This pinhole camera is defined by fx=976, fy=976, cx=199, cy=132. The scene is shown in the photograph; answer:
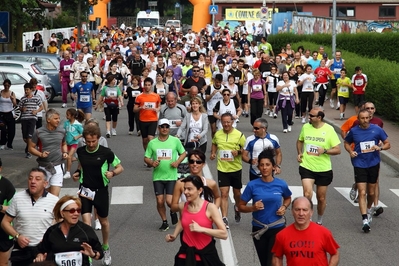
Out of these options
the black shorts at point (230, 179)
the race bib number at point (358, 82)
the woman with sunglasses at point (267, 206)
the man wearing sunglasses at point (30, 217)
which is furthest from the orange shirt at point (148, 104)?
the man wearing sunglasses at point (30, 217)

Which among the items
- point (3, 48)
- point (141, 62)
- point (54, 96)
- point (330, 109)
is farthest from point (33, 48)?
point (330, 109)

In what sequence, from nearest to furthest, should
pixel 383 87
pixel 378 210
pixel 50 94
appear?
pixel 378 210
pixel 383 87
pixel 50 94

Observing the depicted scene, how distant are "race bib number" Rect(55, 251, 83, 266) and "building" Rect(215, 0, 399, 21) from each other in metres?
80.8

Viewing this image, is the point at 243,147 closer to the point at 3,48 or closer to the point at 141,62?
the point at 141,62

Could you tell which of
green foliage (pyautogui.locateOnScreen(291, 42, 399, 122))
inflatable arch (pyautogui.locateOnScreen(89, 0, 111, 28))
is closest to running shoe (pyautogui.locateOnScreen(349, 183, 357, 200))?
green foliage (pyautogui.locateOnScreen(291, 42, 399, 122))

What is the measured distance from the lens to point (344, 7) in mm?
89312

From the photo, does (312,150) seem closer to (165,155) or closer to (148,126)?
(165,155)

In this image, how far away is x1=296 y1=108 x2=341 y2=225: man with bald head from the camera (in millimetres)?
13547

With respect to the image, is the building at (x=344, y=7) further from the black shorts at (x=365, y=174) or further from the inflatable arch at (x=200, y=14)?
the black shorts at (x=365, y=174)

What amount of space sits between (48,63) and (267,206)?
24.0m

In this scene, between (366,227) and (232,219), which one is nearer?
(366,227)

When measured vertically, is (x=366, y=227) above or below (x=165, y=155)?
below

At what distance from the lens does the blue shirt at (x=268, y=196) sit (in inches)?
401

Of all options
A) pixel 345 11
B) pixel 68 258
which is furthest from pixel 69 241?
pixel 345 11
